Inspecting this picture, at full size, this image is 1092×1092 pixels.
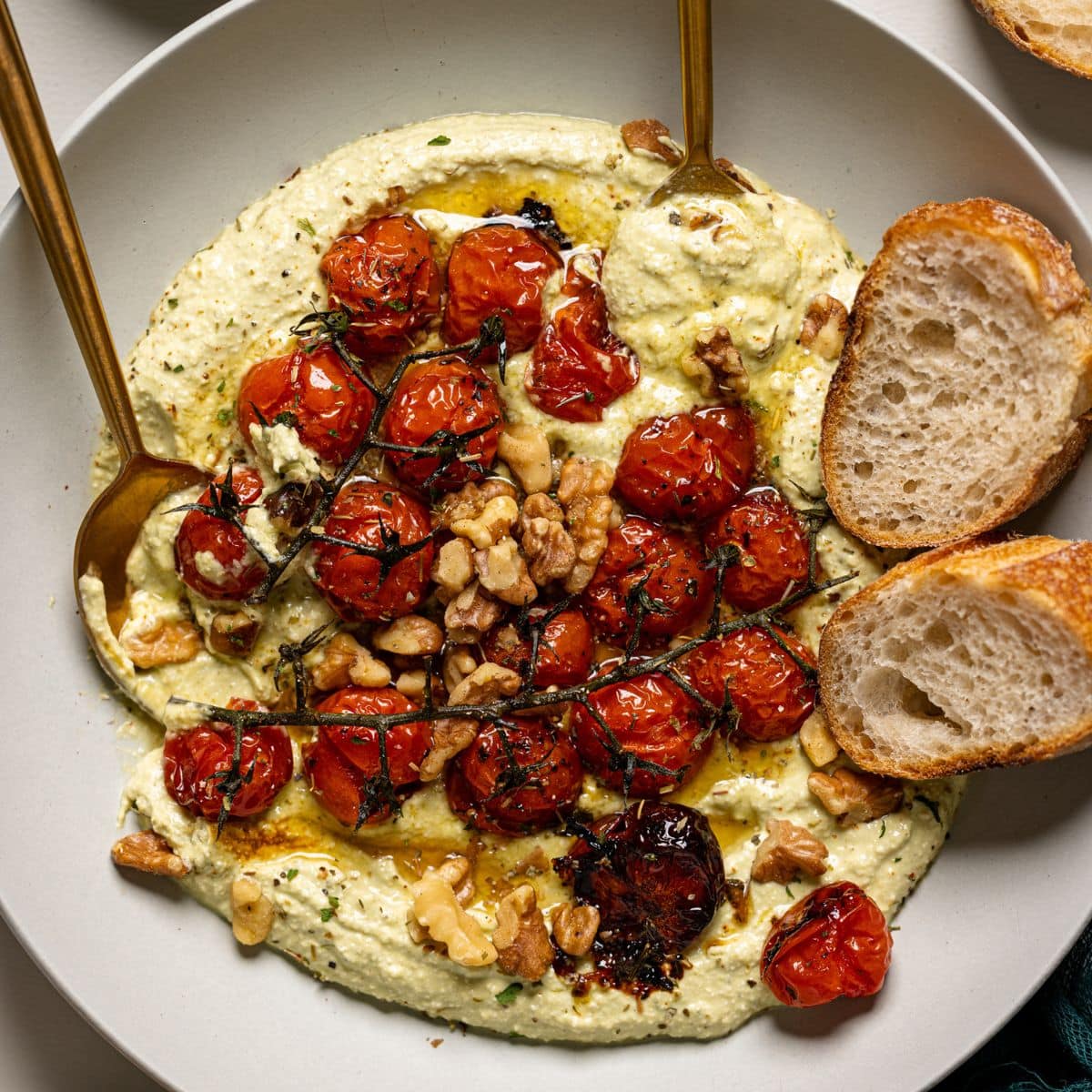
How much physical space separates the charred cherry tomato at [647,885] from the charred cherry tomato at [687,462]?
0.84m

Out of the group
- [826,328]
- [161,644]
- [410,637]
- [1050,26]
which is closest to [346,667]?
[410,637]

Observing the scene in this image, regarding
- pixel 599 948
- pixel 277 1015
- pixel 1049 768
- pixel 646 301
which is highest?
pixel 646 301

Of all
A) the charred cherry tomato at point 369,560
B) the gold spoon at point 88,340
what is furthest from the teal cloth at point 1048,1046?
the gold spoon at point 88,340

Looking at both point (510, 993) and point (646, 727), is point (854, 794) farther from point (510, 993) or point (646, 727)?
point (510, 993)

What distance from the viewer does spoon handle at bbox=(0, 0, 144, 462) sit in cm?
281

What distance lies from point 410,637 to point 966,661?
1475 mm

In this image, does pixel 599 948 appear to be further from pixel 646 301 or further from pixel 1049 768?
pixel 646 301

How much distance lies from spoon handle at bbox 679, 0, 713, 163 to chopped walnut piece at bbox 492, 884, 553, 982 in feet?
6.91

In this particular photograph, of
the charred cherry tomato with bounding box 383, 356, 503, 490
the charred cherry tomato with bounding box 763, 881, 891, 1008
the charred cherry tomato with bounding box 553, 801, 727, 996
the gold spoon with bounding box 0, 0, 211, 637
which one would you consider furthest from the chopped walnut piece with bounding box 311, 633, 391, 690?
the charred cherry tomato with bounding box 763, 881, 891, 1008

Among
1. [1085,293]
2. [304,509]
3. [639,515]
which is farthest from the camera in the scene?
[639,515]

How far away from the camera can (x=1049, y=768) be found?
3.21 meters

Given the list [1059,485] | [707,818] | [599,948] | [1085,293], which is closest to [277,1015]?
[599,948]

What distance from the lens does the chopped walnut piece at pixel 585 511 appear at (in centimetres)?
317

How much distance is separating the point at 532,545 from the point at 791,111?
149cm
